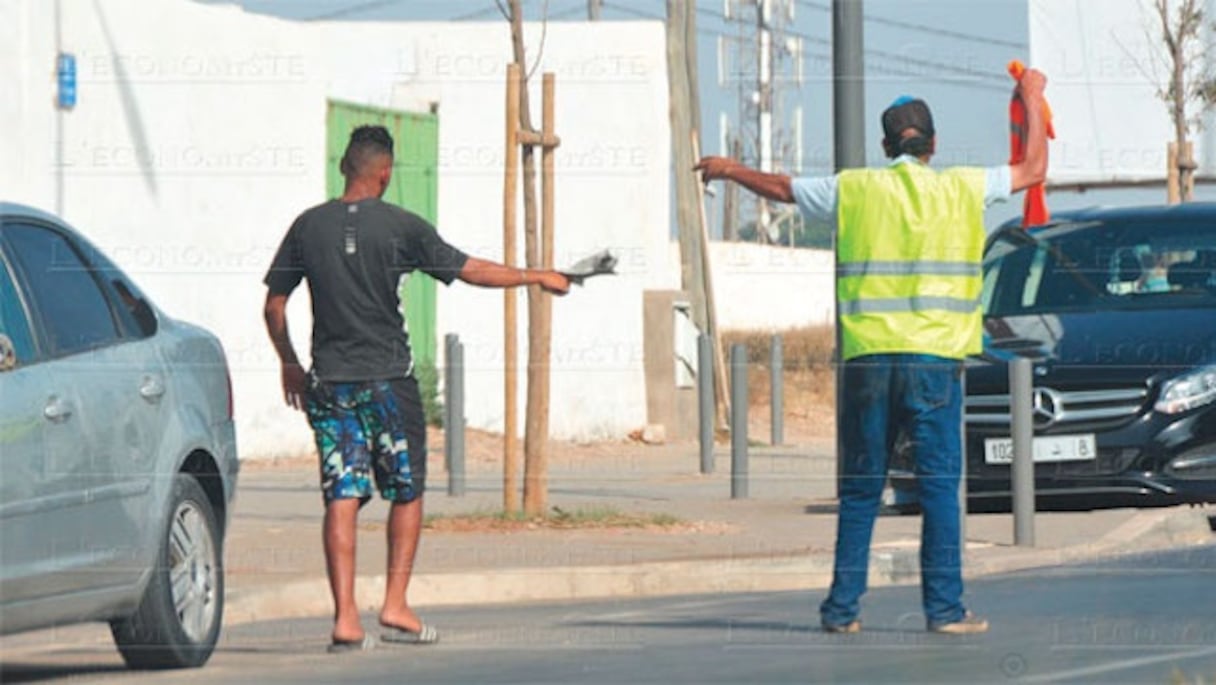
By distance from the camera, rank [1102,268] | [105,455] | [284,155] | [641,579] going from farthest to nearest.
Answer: [284,155]
[1102,268]
[641,579]
[105,455]

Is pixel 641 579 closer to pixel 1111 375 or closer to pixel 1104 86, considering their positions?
pixel 1111 375

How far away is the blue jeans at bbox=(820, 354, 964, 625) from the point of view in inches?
400

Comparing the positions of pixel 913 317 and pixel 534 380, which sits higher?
pixel 913 317

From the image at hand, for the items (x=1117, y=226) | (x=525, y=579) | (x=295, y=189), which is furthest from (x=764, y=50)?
(x=525, y=579)

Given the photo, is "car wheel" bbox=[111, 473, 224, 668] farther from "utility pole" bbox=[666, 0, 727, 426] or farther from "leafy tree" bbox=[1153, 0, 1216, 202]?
"leafy tree" bbox=[1153, 0, 1216, 202]

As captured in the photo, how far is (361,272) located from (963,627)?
2.56m

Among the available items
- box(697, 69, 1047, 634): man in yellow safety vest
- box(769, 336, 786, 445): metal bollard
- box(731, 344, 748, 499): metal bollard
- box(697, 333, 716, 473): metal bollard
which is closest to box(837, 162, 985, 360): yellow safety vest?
box(697, 69, 1047, 634): man in yellow safety vest

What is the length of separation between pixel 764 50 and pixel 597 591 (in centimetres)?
→ 5540

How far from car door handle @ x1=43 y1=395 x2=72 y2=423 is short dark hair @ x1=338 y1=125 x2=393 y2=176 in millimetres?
1917

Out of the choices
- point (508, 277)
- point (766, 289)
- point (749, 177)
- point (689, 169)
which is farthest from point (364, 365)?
point (766, 289)

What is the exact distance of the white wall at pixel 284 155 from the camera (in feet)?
63.7

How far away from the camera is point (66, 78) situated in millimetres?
18719

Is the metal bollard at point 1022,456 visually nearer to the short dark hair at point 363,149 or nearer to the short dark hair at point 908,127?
the short dark hair at point 908,127

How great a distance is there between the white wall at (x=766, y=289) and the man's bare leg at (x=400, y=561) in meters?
48.9
